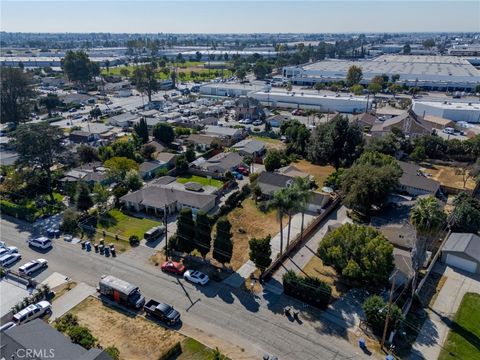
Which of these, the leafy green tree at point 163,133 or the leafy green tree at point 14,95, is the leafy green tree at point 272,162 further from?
the leafy green tree at point 14,95

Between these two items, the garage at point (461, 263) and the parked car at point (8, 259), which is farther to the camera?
the parked car at point (8, 259)

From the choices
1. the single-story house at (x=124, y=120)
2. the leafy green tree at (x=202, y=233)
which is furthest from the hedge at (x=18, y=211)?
the single-story house at (x=124, y=120)

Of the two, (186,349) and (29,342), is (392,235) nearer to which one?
(186,349)

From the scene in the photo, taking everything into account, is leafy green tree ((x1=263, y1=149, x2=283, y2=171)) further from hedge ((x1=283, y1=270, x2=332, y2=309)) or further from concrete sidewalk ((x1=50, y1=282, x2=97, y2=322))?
concrete sidewalk ((x1=50, y1=282, x2=97, y2=322))

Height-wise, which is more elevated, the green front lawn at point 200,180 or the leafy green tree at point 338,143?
the leafy green tree at point 338,143

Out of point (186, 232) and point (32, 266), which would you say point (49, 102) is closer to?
point (32, 266)

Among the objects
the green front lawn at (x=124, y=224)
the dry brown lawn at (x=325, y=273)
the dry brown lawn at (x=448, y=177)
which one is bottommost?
the dry brown lawn at (x=325, y=273)

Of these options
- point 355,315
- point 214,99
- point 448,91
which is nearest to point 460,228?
point 355,315
